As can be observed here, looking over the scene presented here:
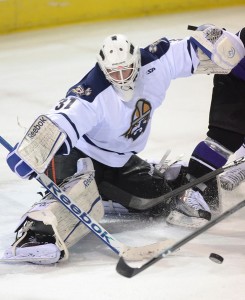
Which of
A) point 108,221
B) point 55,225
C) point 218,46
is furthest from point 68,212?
point 218,46

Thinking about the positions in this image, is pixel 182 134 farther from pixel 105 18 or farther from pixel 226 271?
pixel 105 18

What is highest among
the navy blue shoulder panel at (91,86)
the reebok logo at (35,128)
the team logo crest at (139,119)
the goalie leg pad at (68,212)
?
the navy blue shoulder panel at (91,86)

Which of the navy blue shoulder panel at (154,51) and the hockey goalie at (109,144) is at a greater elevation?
the navy blue shoulder panel at (154,51)

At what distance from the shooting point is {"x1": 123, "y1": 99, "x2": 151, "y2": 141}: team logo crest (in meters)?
3.42

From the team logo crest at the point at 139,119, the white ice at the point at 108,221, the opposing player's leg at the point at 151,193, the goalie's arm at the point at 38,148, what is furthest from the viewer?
the opposing player's leg at the point at 151,193

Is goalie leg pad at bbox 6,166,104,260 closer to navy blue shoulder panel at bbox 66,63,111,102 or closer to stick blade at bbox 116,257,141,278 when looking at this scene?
navy blue shoulder panel at bbox 66,63,111,102

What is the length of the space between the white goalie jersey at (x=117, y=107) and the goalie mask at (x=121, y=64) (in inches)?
1.6

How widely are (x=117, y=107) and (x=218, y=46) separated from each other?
443 millimetres

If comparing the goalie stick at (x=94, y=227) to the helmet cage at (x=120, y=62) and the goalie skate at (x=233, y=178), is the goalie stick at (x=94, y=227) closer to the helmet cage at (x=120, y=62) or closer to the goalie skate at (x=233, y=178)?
the helmet cage at (x=120, y=62)

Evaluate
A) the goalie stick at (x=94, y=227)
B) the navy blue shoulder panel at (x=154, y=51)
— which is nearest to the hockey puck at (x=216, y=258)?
the goalie stick at (x=94, y=227)

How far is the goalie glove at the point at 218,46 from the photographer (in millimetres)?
3512

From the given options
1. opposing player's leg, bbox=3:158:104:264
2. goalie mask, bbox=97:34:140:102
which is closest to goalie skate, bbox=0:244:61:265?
opposing player's leg, bbox=3:158:104:264

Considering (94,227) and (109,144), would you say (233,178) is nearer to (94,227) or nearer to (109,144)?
(109,144)

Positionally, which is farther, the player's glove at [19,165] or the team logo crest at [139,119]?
the team logo crest at [139,119]
